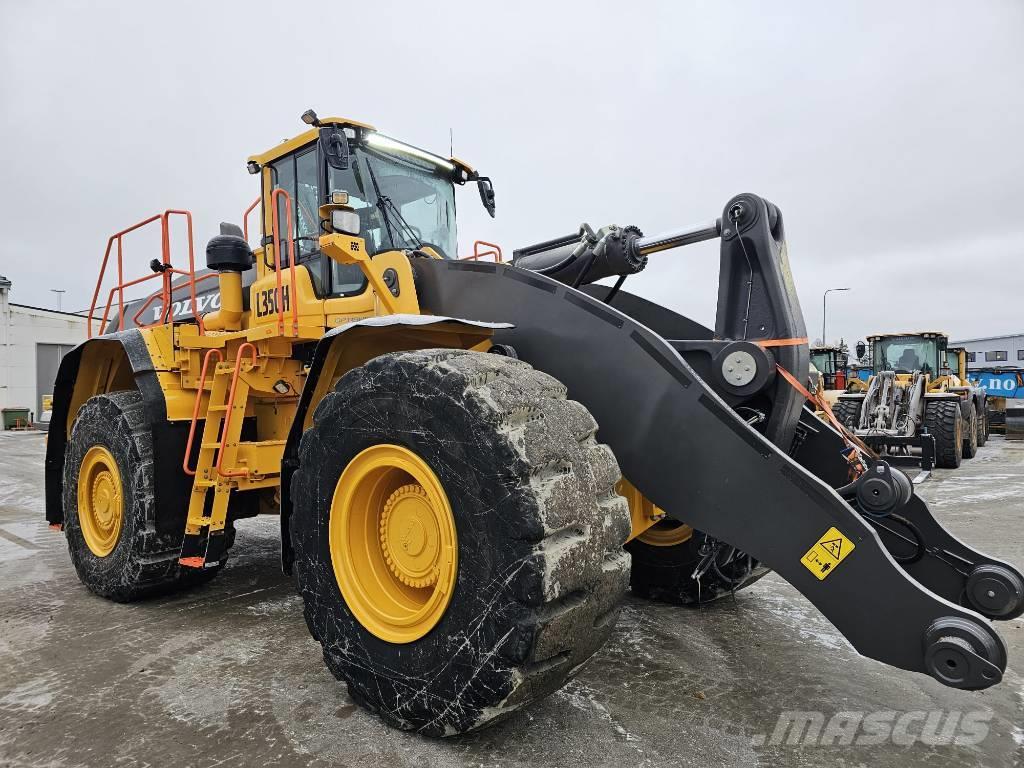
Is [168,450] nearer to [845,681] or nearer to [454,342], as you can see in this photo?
[454,342]

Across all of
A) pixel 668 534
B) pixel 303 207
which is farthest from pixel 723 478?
pixel 303 207

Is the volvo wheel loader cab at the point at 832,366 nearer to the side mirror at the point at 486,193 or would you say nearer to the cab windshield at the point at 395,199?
the side mirror at the point at 486,193

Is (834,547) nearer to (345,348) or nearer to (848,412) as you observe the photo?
(345,348)

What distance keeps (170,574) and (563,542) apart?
3240 mm

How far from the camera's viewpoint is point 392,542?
9.07 ft

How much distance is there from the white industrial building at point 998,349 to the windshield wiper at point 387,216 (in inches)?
2136

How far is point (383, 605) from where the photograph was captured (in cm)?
275

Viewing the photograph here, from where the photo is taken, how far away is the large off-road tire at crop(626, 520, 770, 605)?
392 centimetres

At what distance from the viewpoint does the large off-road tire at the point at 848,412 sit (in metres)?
12.8

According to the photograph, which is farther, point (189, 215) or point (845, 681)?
point (189, 215)

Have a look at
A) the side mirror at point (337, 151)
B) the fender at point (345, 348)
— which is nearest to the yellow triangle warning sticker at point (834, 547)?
the fender at point (345, 348)

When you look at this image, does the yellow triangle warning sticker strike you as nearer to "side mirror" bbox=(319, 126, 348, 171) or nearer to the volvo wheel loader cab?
"side mirror" bbox=(319, 126, 348, 171)

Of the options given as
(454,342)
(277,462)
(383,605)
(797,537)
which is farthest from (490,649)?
(277,462)

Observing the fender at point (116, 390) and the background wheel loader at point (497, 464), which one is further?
the fender at point (116, 390)
